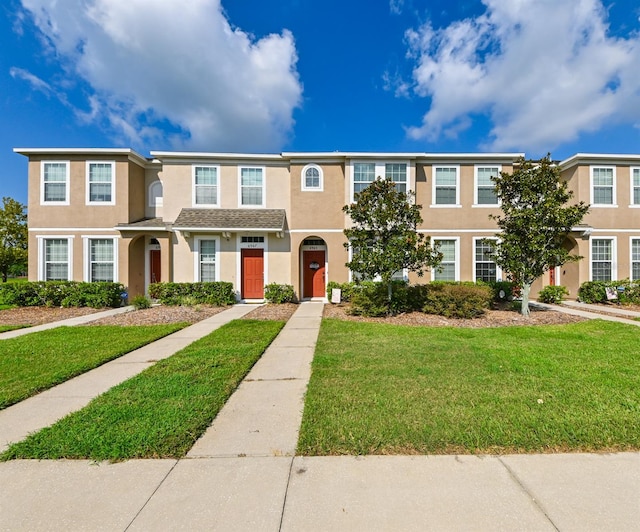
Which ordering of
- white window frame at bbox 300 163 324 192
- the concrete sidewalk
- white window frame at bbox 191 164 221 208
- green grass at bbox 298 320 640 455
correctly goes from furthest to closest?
white window frame at bbox 191 164 221 208 → white window frame at bbox 300 163 324 192 → the concrete sidewalk → green grass at bbox 298 320 640 455

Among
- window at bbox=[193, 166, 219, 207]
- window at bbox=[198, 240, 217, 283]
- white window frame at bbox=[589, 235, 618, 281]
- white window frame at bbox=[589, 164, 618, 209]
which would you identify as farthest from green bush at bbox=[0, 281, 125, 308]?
white window frame at bbox=[589, 164, 618, 209]

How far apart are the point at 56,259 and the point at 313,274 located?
36.4 feet

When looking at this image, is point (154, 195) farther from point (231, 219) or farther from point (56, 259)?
point (56, 259)

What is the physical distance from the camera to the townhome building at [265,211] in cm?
1339

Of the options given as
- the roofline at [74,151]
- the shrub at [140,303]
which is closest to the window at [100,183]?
the roofline at [74,151]

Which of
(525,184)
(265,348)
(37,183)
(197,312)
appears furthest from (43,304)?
(525,184)

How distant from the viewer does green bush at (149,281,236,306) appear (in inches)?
498

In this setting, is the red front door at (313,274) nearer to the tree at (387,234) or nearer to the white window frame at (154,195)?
the tree at (387,234)

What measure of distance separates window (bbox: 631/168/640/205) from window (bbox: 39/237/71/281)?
82.0ft

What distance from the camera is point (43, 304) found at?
12.4 meters

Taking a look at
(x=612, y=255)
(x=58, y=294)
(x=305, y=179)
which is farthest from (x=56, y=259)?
(x=612, y=255)

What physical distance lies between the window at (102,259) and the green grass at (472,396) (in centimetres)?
1141

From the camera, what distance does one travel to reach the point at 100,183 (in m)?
13.5

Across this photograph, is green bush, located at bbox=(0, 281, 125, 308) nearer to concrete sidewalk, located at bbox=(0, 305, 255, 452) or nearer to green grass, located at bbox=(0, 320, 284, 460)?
concrete sidewalk, located at bbox=(0, 305, 255, 452)
